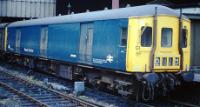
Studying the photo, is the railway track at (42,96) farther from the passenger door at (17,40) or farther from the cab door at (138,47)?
the passenger door at (17,40)

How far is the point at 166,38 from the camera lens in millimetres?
14664

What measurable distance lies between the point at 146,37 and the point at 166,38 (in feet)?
2.76

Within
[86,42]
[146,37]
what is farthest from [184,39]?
[86,42]

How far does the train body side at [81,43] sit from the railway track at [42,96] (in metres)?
1.73

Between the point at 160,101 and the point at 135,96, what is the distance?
1.23 m

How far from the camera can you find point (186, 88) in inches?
656

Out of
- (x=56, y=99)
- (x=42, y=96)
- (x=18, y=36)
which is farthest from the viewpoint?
(x=18, y=36)

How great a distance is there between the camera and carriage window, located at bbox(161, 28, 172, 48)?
14578mm

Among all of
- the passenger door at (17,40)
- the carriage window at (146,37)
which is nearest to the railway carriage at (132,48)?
the carriage window at (146,37)

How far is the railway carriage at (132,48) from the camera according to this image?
14.0 metres

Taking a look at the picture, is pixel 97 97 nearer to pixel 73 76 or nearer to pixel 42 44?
pixel 73 76

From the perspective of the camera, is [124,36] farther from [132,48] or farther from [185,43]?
[185,43]

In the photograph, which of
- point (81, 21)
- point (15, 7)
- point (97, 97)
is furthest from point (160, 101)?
point (15, 7)

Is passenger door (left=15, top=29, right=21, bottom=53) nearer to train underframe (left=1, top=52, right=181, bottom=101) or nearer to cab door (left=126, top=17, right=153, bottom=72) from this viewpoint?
train underframe (left=1, top=52, right=181, bottom=101)
